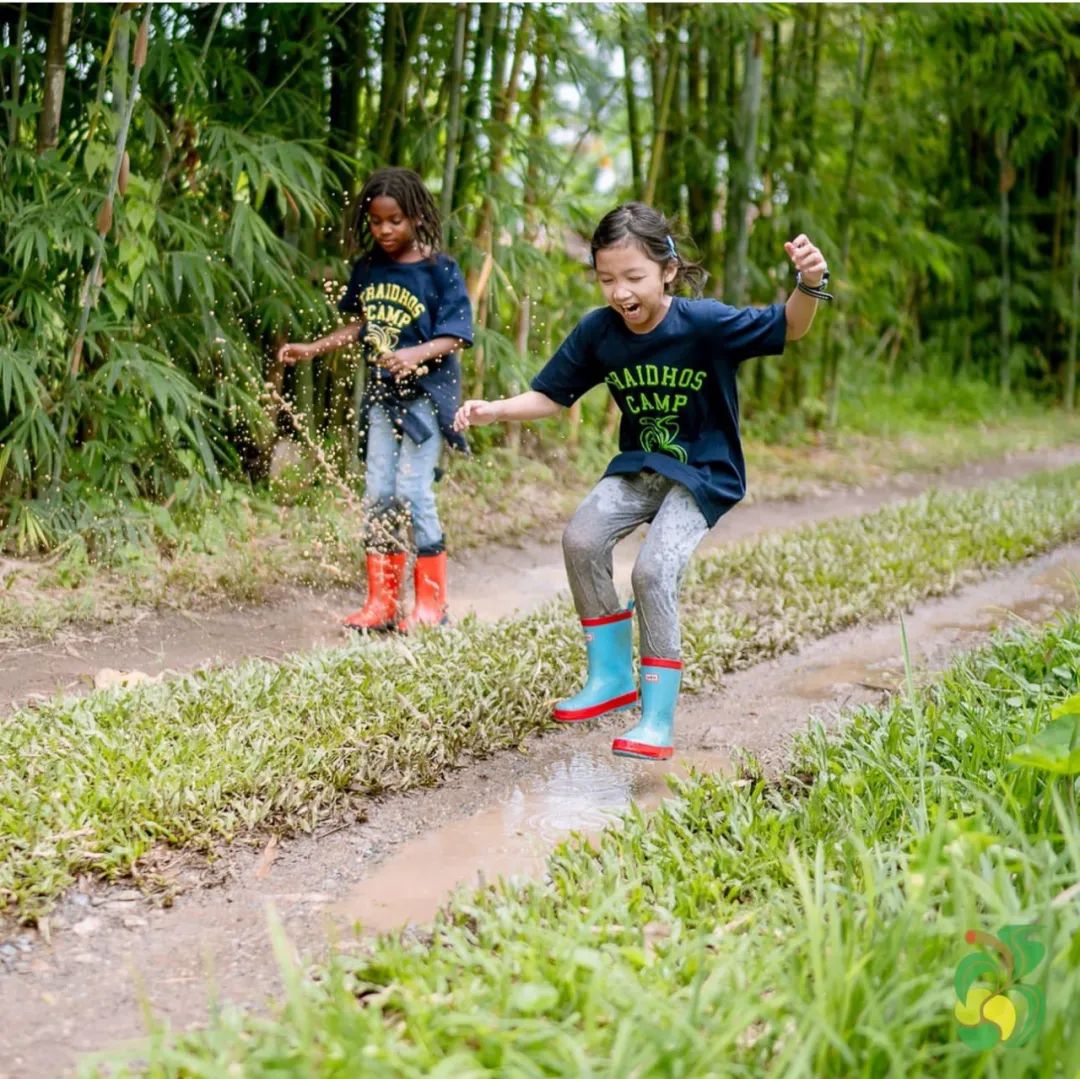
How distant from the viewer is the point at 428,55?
5.32m

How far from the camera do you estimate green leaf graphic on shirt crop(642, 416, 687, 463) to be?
316cm

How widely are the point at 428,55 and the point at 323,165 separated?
832 mm

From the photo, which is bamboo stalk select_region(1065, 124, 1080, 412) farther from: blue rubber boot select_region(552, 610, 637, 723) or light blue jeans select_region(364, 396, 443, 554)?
blue rubber boot select_region(552, 610, 637, 723)

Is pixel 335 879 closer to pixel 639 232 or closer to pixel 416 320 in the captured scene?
pixel 639 232

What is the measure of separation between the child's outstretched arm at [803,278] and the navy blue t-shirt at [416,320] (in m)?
1.40

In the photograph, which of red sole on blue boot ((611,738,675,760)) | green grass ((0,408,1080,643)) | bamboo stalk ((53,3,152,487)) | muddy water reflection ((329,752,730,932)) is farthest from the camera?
green grass ((0,408,1080,643))

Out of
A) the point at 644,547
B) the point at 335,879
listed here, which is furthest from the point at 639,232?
the point at 335,879

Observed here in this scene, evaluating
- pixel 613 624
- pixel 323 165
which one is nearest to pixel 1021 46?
pixel 323 165

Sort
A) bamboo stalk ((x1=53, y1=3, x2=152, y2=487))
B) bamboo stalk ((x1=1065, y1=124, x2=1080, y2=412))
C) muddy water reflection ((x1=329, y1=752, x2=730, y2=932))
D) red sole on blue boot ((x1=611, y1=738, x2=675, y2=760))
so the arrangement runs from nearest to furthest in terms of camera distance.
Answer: muddy water reflection ((x1=329, y1=752, x2=730, y2=932)) → red sole on blue boot ((x1=611, y1=738, x2=675, y2=760)) → bamboo stalk ((x1=53, y1=3, x2=152, y2=487)) → bamboo stalk ((x1=1065, y1=124, x2=1080, y2=412))

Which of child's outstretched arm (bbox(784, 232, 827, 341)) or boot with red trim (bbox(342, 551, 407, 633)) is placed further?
boot with red trim (bbox(342, 551, 407, 633))

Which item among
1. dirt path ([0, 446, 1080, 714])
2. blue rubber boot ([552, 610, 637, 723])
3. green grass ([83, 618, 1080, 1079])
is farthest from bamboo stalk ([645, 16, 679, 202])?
green grass ([83, 618, 1080, 1079])

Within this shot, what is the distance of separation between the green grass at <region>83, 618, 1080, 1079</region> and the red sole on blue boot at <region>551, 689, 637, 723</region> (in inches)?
27.2

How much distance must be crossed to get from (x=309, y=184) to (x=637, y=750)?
8.21ft

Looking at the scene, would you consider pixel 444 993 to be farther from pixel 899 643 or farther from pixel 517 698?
pixel 899 643
